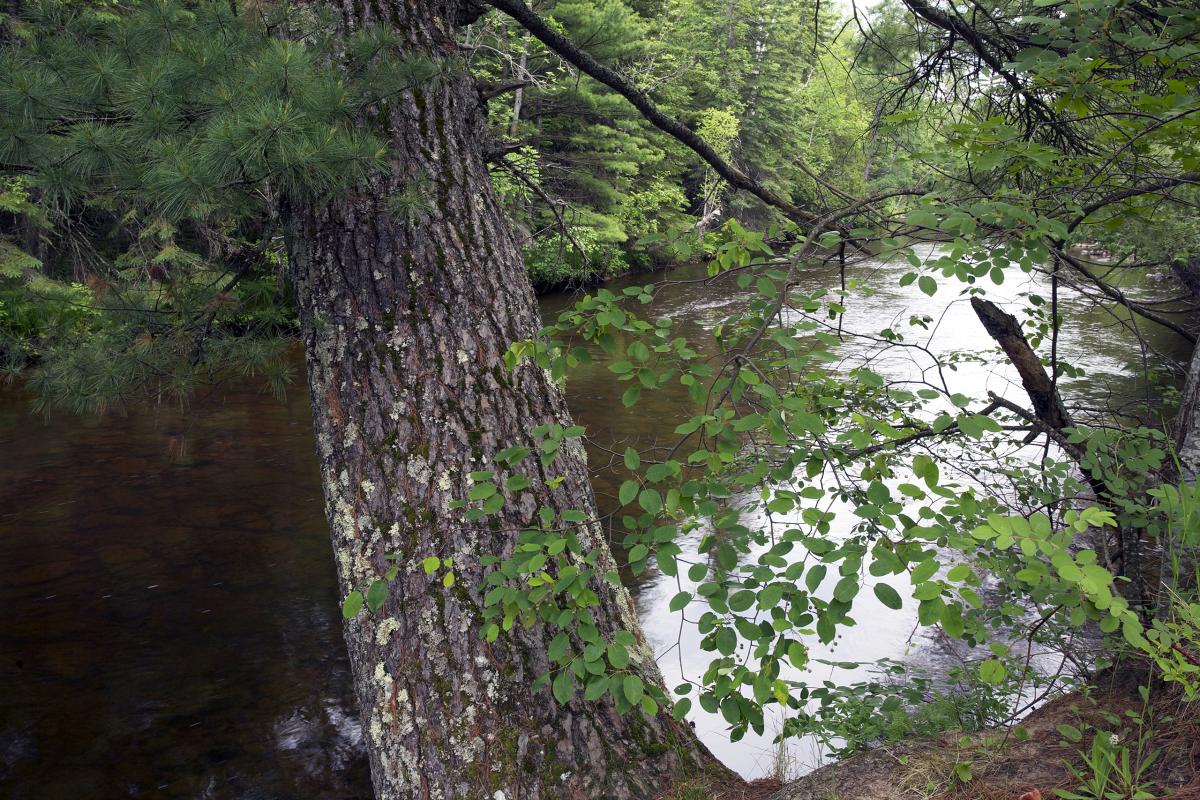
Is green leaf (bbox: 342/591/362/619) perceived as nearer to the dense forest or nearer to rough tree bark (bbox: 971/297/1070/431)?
the dense forest

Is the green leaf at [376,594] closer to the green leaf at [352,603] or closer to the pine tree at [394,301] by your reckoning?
the green leaf at [352,603]

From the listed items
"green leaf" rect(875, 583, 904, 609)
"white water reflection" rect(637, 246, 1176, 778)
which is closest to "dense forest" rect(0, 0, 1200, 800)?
"green leaf" rect(875, 583, 904, 609)

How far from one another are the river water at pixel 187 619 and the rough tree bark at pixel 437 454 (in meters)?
0.59

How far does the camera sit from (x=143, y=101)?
2428mm

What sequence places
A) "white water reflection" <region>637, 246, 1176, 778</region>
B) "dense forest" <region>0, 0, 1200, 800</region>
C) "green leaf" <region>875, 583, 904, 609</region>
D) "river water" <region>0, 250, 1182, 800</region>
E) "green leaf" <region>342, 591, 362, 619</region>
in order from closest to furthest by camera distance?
"green leaf" <region>875, 583, 904, 609</region>
"dense forest" <region>0, 0, 1200, 800</region>
"green leaf" <region>342, 591, 362, 619</region>
"river water" <region>0, 250, 1182, 800</region>
"white water reflection" <region>637, 246, 1176, 778</region>

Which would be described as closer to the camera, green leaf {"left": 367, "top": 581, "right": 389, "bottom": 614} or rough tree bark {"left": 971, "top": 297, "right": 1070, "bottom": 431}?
green leaf {"left": 367, "top": 581, "right": 389, "bottom": 614}

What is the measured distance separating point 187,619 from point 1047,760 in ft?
17.1

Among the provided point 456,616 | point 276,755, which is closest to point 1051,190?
point 456,616

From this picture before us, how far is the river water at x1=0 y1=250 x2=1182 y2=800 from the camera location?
416 cm

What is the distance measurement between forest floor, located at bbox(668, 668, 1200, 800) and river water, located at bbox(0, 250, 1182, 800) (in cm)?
135

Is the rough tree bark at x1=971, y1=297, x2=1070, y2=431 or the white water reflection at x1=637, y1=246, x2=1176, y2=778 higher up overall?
the rough tree bark at x1=971, y1=297, x2=1070, y2=431

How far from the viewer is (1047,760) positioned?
2.34 meters

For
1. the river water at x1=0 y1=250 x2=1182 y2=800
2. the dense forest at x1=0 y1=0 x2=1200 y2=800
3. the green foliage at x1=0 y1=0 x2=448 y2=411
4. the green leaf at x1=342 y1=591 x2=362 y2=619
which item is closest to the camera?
the dense forest at x1=0 y1=0 x2=1200 y2=800

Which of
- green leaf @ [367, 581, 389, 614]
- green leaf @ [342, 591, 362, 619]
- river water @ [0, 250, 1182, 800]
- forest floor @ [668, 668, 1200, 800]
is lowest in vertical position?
river water @ [0, 250, 1182, 800]
